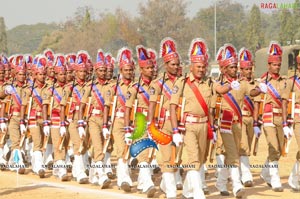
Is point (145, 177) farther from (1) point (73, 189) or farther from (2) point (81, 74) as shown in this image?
(2) point (81, 74)

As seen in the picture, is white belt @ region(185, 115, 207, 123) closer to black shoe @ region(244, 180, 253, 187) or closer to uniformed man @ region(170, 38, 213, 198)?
uniformed man @ region(170, 38, 213, 198)

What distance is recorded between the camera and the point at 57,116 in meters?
17.8

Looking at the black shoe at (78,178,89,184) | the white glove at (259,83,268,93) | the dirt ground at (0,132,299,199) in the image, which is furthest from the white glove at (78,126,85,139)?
the white glove at (259,83,268,93)

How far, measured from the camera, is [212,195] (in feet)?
47.8

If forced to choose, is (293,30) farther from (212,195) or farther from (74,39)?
(212,195)

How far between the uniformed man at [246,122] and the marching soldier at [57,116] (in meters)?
3.88

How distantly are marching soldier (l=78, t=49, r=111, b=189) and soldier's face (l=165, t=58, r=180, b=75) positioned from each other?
192 cm

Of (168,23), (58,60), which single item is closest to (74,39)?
(168,23)

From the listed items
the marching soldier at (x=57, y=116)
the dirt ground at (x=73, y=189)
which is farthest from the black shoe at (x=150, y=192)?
the marching soldier at (x=57, y=116)

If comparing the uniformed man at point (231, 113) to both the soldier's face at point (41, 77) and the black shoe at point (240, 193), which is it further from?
the soldier's face at point (41, 77)

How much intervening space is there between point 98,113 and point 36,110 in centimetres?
272

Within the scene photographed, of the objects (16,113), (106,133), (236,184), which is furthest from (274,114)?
(16,113)

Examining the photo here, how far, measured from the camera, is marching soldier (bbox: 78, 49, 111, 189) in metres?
15.9

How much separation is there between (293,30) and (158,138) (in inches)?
2825
